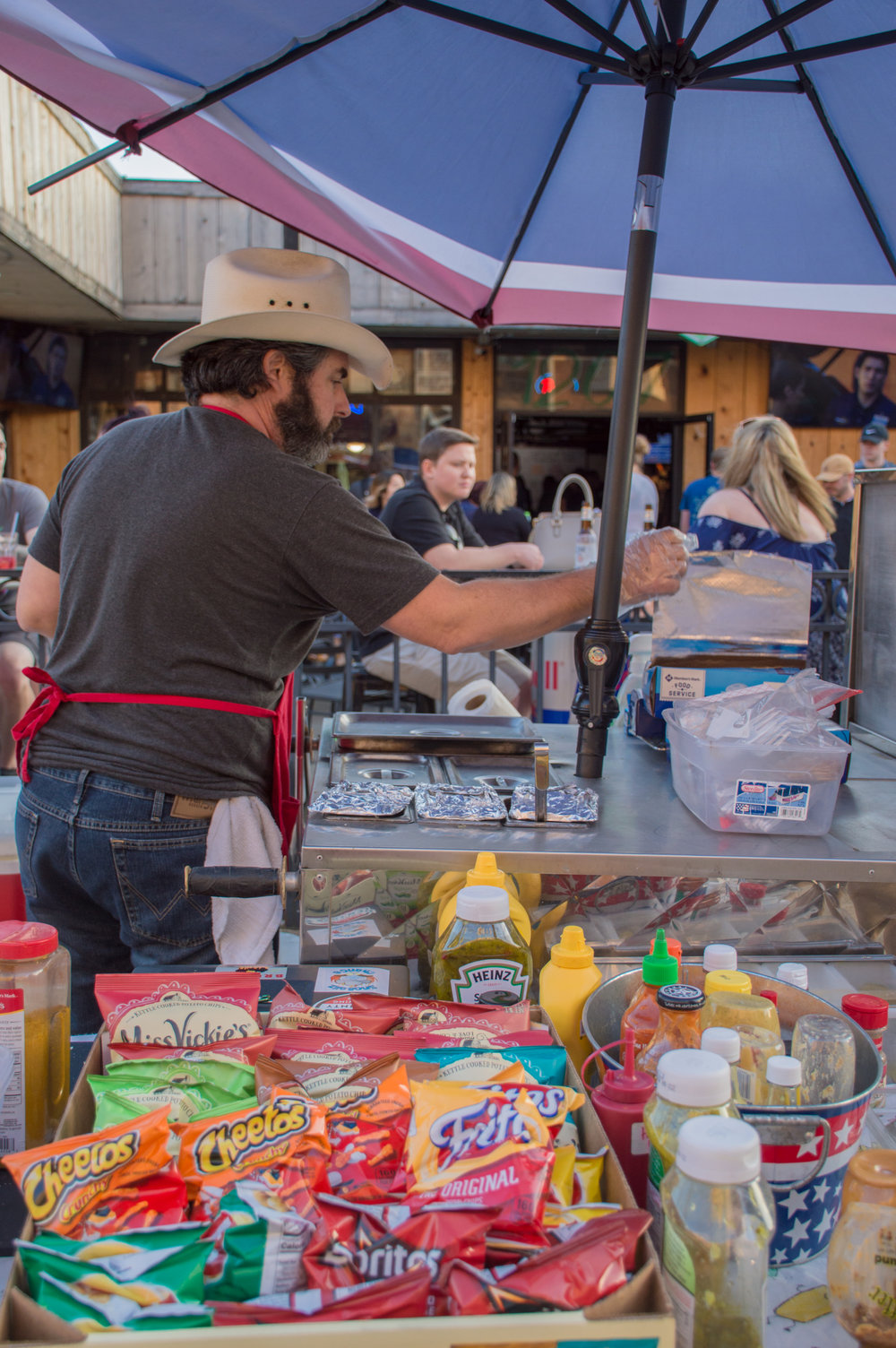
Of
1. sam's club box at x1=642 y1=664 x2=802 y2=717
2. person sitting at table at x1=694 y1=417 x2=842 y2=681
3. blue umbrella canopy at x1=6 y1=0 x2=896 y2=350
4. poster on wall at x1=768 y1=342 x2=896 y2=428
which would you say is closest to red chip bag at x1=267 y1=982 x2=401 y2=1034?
sam's club box at x1=642 y1=664 x2=802 y2=717

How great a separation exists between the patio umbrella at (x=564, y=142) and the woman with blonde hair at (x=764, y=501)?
149 cm

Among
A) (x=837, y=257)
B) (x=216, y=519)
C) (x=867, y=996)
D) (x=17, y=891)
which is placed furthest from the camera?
(x=837, y=257)

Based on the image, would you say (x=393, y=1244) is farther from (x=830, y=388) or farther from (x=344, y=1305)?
(x=830, y=388)

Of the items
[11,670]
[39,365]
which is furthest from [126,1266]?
[39,365]

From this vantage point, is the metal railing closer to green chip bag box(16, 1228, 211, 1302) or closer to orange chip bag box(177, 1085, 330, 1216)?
orange chip bag box(177, 1085, 330, 1216)

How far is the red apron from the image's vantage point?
1.83 meters

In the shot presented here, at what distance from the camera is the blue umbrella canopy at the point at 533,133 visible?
2010mm

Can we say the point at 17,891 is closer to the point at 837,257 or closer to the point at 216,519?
the point at 216,519

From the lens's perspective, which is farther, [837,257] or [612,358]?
[612,358]

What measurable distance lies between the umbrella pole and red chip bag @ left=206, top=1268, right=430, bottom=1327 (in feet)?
4.21

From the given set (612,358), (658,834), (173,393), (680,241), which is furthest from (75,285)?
(658,834)

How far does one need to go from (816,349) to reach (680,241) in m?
9.49

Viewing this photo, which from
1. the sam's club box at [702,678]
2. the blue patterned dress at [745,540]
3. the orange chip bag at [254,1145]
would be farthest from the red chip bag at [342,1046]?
the blue patterned dress at [745,540]

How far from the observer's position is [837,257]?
2689 millimetres
